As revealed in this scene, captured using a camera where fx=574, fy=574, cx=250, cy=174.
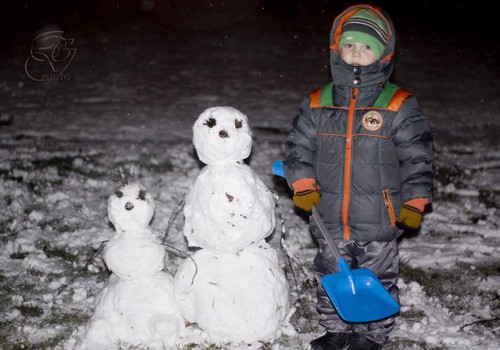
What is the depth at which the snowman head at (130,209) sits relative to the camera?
329cm

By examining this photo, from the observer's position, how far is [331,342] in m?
3.31

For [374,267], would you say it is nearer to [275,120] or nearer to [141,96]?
[275,120]

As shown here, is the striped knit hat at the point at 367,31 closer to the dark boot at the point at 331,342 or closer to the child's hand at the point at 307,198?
the child's hand at the point at 307,198

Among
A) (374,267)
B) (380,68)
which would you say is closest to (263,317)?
(374,267)

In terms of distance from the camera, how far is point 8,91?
34.6 ft

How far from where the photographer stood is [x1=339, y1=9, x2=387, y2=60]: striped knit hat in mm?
3047

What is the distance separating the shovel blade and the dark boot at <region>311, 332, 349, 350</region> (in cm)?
30

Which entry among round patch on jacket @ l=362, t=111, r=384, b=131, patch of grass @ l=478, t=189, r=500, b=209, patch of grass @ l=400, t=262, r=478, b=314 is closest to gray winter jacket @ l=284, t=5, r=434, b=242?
round patch on jacket @ l=362, t=111, r=384, b=131

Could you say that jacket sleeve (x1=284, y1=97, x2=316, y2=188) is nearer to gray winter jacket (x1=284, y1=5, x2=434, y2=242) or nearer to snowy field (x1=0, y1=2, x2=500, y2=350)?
gray winter jacket (x1=284, y1=5, x2=434, y2=242)

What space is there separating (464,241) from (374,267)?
5.78 feet

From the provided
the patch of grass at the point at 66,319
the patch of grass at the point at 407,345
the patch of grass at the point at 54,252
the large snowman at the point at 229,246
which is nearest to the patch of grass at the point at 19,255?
the patch of grass at the point at 54,252

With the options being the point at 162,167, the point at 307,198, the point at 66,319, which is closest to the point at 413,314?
the point at 307,198

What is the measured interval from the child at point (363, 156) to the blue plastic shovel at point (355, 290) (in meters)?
0.13

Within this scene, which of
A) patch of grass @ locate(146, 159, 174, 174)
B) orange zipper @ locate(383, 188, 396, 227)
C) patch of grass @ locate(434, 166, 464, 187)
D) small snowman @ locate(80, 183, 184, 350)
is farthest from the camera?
patch of grass @ locate(146, 159, 174, 174)
